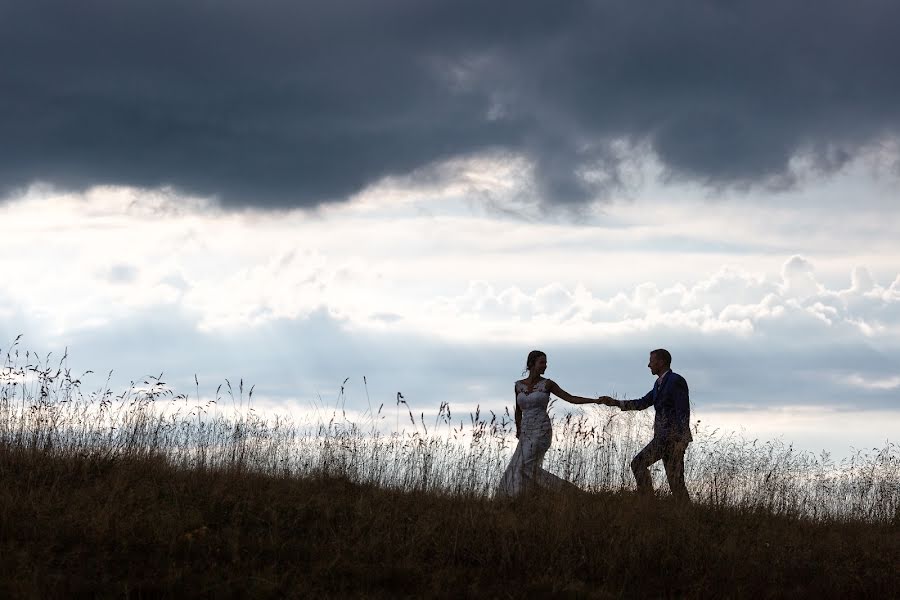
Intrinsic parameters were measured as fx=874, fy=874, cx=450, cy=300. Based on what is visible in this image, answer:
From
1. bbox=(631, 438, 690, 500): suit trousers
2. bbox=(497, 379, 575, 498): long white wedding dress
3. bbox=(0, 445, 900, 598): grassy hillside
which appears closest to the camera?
bbox=(0, 445, 900, 598): grassy hillside

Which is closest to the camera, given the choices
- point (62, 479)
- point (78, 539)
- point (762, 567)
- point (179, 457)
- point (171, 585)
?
point (171, 585)

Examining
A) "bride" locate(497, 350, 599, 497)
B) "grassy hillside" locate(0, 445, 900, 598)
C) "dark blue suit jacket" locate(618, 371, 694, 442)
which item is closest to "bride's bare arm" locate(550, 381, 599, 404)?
"bride" locate(497, 350, 599, 497)

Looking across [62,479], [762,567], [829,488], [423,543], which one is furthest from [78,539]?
[829,488]

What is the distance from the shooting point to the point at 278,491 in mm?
10445

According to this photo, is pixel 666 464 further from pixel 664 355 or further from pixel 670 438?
pixel 664 355

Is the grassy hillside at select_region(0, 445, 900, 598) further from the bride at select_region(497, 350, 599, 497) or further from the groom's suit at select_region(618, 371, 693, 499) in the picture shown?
the bride at select_region(497, 350, 599, 497)

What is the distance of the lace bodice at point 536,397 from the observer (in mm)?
12320

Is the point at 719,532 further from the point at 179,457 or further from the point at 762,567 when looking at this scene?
the point at 179,457

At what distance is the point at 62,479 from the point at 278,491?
2513 mm

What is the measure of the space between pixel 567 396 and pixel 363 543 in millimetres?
4723

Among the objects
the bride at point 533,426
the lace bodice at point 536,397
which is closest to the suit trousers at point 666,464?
the bride at point 533,426

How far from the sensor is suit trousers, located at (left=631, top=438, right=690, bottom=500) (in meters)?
11.9

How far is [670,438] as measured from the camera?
470 inches

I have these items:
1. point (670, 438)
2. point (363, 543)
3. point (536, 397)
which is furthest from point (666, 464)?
point (363, 543)
